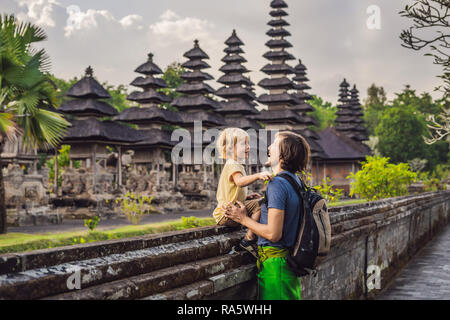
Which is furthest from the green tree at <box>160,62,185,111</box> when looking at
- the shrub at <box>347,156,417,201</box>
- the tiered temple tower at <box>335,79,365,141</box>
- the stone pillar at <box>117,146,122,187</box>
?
the shrub at <box>347,156,417,201</box>

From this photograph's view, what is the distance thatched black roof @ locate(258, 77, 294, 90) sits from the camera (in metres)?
42.7

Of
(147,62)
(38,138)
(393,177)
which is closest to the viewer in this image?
(38,138)

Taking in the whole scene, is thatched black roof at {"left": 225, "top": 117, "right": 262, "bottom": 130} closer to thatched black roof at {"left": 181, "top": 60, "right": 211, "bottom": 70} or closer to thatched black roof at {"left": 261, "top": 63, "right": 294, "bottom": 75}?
thatched black roof at {"left": 181, "top": 60, "right": 211, "bottom": 70}

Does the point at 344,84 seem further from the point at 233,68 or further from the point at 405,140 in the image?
the point at 233,68

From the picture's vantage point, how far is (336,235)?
5914 mm

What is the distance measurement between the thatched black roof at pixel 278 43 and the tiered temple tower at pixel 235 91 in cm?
251

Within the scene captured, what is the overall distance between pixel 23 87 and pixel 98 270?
12881 millimetres

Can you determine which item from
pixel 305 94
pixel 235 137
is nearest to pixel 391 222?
pixel 235 137

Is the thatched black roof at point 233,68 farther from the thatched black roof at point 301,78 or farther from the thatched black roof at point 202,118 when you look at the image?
the thatched black roof at point 301,78

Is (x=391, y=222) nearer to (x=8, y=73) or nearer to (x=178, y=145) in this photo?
(x=8, y=73)

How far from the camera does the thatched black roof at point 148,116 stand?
113 feet

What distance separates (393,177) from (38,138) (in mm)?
10930

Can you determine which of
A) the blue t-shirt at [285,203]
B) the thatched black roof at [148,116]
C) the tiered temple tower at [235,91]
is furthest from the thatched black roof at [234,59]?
the blue t-shirt at [285,203]

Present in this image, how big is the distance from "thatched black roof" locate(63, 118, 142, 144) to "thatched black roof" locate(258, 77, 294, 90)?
17573mm
